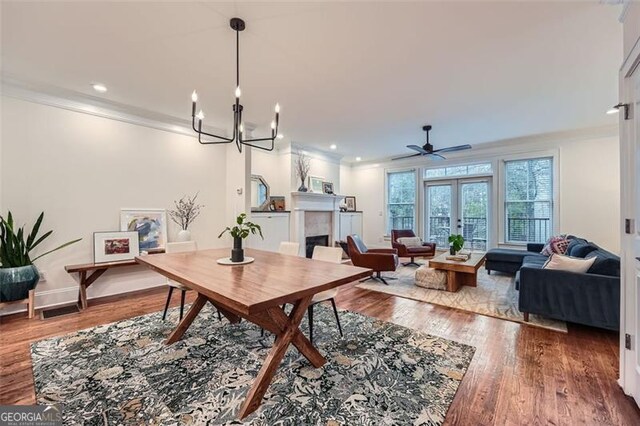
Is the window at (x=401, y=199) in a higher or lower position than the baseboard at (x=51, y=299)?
higher

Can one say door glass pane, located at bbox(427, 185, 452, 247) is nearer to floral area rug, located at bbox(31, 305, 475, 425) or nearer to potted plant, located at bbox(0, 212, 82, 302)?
floral area rug, located at bbox(31, 305, 475, 425)

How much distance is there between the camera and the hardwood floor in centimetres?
162

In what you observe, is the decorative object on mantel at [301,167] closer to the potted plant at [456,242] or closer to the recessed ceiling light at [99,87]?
the potted plant at [456,242]

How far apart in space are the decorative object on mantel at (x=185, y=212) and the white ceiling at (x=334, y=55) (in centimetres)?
136

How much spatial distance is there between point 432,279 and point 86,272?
15.3ft

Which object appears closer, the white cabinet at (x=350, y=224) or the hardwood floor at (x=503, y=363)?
the hardwood floor at (x=503, y=363)

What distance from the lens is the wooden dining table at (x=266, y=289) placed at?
1.51m

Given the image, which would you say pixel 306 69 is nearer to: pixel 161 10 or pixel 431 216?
pixel 161 10

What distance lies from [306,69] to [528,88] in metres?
2.64

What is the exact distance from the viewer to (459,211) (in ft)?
21.4

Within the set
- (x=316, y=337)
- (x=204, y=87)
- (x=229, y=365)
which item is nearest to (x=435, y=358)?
(x=316, y=337)

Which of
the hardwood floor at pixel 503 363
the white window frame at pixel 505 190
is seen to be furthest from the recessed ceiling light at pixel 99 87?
the white window frame at pixel 505 190

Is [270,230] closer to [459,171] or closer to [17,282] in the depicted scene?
[17,282]

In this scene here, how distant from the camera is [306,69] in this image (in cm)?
284
